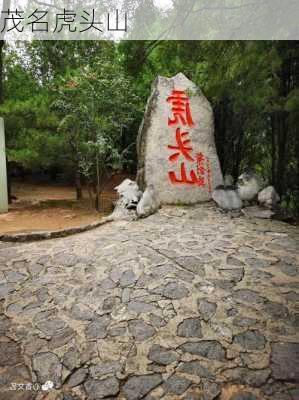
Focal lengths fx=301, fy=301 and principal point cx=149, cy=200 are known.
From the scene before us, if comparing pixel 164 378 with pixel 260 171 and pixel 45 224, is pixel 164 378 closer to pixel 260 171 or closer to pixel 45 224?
pixel 45 224

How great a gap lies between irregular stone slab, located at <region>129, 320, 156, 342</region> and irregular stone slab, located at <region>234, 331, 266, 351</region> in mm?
725

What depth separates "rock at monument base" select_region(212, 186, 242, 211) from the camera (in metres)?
6.43

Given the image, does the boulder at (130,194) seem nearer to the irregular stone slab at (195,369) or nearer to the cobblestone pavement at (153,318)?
→ the cobblestone pavement at (153,318)

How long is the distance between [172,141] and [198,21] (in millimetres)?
2433

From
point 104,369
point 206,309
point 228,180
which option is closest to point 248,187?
point 228,180

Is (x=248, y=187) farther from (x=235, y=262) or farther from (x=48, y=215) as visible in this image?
(x=48, y=215)

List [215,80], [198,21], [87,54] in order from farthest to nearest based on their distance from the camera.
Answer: [87,54]
[198,21]
[215,80]

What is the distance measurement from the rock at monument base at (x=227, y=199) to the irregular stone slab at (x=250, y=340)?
405 centimetres

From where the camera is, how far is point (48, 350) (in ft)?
8.34

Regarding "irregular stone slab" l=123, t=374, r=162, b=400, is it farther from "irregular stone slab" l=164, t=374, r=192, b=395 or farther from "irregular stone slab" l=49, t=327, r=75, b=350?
"irregular stone slab" l=49, t=327, r=75, b=350

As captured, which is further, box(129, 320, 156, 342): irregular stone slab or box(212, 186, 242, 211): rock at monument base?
box(212, 186, 242, 211): rock at monument base

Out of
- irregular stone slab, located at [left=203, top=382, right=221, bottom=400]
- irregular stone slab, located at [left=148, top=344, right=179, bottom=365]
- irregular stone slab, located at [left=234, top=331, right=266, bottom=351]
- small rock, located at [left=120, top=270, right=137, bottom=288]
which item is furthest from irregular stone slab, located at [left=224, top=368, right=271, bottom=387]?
small rock, located at [left=120, top=270, right=137, bottom=288]

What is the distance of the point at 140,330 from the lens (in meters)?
2.68

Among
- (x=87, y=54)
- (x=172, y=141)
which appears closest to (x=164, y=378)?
(x=172, y=141)
